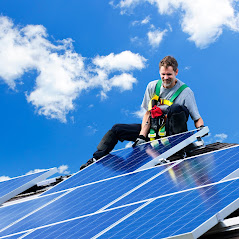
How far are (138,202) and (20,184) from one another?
4584 mm

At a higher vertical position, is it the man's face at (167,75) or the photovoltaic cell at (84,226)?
the man's face at (167,75)

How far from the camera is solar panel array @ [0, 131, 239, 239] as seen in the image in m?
4.65

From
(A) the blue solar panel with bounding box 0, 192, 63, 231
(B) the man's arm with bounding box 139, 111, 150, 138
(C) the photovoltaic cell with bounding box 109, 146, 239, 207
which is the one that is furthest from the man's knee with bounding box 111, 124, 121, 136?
(C) the photovoltaic cell with bounding box 109, 146, 239, 207

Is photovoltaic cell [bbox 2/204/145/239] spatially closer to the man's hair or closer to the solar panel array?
the solar panel array

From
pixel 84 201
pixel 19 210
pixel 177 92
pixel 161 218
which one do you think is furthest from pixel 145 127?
pixel 161 218

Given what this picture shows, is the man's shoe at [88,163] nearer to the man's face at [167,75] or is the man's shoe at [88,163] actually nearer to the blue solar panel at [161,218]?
the man's face at [167,75]

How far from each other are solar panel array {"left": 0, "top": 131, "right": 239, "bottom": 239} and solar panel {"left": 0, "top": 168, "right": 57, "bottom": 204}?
790 mm

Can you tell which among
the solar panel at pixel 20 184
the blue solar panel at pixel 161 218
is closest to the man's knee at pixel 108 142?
the solar panel at pixel 20 184

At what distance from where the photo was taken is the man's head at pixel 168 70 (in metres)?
9.73

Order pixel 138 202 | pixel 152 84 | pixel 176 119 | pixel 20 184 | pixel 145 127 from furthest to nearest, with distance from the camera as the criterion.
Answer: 1. pixel 152 84
2. pixel 145 127
3. pixel 20 184
4. pixel 176 119
5. pixel 138 202

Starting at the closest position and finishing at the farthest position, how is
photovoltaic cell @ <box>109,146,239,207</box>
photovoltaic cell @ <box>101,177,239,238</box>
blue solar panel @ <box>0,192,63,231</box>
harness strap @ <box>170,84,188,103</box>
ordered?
1. photovoltaic cell @ <box>101,177,239,238</box>
2. photovoltaic cell @ <box>109,146,239,207</box>
3. blue solar panel @ <box>0,192,63,231</box>
4. harness strap @ <box>170,84,188,103</box>

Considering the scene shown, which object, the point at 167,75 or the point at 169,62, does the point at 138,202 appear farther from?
the point at 169,62

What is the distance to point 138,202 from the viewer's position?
5.57 meters

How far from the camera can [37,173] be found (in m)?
10.0
